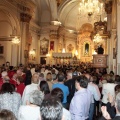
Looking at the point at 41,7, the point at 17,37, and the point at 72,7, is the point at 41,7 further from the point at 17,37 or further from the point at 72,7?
the point at 17,37

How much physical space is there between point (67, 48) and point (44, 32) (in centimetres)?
448

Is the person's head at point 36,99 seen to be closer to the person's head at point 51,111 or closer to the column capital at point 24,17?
the person's head at point 51,111

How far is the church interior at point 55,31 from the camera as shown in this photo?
60.8ft

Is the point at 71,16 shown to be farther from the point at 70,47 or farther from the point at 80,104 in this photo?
the point at 80,104

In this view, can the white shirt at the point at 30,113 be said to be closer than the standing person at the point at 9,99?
Yes

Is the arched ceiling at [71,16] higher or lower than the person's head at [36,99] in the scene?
higher

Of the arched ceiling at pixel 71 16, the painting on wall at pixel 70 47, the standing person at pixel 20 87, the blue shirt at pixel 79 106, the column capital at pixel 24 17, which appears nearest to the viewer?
the blue shirt at pixel 79 106

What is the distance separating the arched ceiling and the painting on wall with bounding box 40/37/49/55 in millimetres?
3285

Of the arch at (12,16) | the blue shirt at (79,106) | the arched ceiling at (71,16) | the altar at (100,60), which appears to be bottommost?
the blue shirt at (79,106)

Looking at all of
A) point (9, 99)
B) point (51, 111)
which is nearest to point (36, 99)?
point (9, 99)

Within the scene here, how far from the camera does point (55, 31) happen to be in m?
29.4

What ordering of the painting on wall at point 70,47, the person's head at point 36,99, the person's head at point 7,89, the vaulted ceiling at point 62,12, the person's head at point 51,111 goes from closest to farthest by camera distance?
the person's head at point 51,111 → the person's head at point 36,99 → the person's head at point 7,89 → the vaulted ceiling at point 62,12 → the painting on wall at point 70,47

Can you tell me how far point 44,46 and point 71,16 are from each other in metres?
6.26

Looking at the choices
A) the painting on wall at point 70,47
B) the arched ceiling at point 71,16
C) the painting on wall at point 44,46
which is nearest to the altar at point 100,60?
the painting on wall at point 44,46
